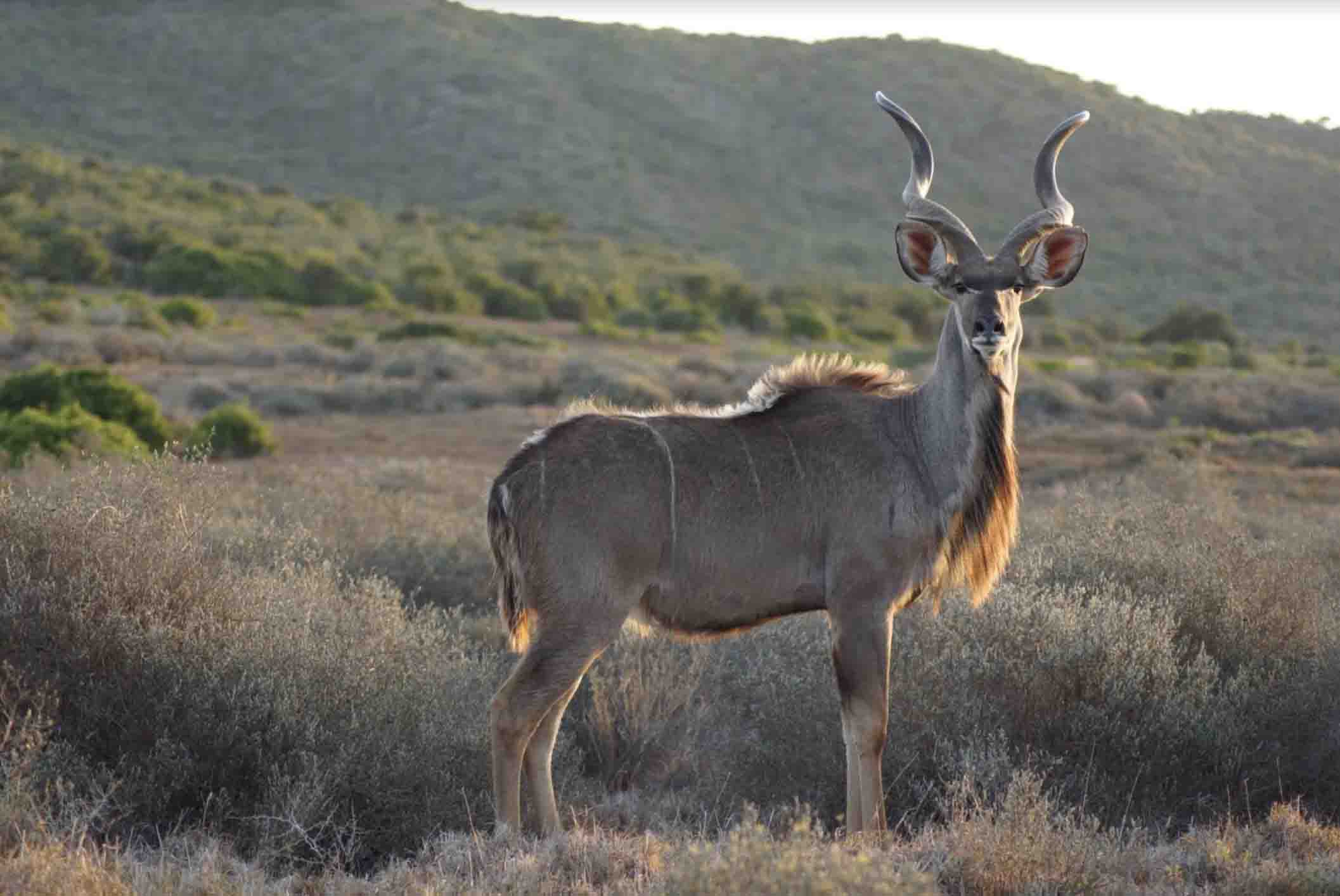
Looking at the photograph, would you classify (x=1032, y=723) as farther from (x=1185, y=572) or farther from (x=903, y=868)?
(x=903, y=868)

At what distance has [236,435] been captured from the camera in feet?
58.3

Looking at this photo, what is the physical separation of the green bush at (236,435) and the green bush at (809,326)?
2432cm

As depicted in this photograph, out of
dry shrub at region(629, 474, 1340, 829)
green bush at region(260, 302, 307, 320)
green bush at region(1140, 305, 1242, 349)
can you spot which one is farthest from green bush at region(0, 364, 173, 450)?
green bush at region(1140, 305, 1242, 349)

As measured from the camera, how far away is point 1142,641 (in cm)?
728

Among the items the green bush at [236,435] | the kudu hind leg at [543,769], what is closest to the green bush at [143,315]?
the green bush at [236,435]

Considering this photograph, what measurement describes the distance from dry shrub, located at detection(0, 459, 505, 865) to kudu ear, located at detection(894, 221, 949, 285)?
2882 mm

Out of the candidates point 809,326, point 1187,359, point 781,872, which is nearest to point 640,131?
point 809,326

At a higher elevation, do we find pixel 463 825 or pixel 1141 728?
pixel 1141 728

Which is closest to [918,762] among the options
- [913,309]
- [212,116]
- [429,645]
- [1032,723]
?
[1032,723]

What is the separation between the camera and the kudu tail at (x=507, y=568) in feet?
20.8

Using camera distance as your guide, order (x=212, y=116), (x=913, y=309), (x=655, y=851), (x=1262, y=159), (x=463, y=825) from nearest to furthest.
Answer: (x=655, y=851)
(x=463, y=825)
(x=913, y=309)
(x=1262, y=159)
(x=212, y=116)

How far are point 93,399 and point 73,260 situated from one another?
22578 mm

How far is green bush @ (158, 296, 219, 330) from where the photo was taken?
31188mm

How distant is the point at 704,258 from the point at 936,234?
192 ft
